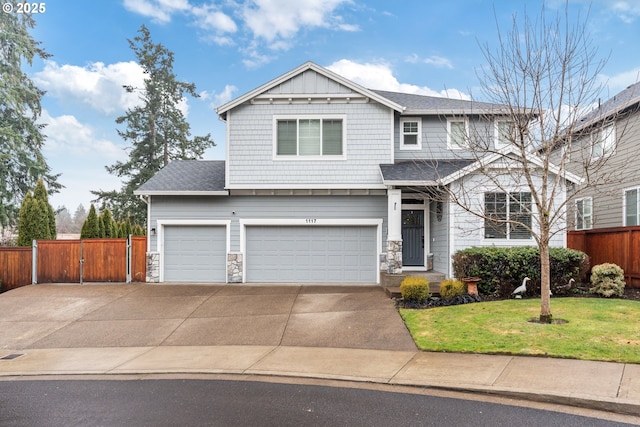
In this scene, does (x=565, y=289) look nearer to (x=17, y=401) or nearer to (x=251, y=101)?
(x=251, y=101)

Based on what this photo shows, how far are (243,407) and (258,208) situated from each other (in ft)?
34.8

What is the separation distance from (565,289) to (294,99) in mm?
10058

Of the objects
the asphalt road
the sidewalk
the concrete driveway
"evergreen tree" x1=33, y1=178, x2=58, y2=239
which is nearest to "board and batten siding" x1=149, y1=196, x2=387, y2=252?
the concrete driveway

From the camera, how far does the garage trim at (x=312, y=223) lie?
611 inches

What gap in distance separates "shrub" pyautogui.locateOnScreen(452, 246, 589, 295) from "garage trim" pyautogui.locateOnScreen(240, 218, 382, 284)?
11.5 feet

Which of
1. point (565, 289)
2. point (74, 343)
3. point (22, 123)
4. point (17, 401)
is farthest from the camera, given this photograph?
point (22, 123)

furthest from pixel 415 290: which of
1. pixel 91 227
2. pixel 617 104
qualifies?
pixel 91 227

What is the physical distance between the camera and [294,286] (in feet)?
48.8

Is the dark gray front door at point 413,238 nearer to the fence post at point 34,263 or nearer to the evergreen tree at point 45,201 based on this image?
the fence post at point 34,263

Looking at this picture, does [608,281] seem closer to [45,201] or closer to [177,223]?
[177,223]

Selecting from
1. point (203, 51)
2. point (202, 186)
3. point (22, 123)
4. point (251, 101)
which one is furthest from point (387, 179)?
point (22, 123)

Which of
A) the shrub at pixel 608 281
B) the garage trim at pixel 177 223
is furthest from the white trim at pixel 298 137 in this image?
the shrub at pixel 608 281

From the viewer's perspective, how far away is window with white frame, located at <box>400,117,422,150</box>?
16.6 m

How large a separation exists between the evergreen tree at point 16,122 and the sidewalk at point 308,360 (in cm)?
1942
